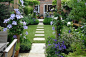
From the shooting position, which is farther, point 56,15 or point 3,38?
point 56,15

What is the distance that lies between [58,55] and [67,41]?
42 cm

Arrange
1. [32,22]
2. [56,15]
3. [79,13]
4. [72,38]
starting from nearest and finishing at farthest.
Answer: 1. [79,13]
2. [72,38]
3. [56,15]
4. [32,22]

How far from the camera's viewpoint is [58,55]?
2.29 metres

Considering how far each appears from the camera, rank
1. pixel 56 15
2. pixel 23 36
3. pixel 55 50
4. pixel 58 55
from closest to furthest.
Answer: pixel 58 55 < pixel 55 50 < pixel 56 15 < pixel 23 36

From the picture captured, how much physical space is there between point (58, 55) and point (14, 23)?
1241 millimetres

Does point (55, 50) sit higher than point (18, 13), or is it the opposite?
point (18, 13)

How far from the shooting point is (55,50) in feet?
8.04

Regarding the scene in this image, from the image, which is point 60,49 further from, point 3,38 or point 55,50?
point 3,38

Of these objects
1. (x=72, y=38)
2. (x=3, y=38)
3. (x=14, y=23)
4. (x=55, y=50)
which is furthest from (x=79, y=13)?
(x=14, y=23)

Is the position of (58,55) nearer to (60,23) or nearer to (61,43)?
(61,43)

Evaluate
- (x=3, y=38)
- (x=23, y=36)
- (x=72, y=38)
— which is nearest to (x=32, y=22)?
(x=23, y=36)

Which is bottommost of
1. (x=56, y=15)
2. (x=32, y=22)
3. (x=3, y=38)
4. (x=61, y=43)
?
(x=32, y=22)

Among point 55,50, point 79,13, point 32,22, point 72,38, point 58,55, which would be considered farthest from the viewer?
point 32,22

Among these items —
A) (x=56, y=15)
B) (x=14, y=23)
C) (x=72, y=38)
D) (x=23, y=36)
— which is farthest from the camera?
(x=23, y=36)
